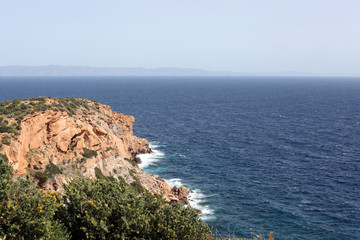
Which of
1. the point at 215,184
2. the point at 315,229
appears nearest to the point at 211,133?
the point at 215,184

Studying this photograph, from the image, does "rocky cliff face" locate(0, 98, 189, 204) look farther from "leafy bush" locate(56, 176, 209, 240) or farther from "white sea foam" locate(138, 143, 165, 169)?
"leafy bush" locate(56, 176, 209, 240)

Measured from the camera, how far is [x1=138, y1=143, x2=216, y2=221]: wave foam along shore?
2239 inches

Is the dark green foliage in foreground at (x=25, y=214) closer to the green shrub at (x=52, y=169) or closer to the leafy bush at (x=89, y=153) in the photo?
the green shrub at (x=52, y=169)

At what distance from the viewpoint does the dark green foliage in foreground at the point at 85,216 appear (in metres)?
21.7

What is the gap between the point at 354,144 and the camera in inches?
3861

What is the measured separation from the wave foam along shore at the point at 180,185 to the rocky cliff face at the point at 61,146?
86.1 inches

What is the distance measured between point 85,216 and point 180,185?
152 ft

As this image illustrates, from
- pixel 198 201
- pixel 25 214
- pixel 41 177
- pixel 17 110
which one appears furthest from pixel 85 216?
pixel 198 201

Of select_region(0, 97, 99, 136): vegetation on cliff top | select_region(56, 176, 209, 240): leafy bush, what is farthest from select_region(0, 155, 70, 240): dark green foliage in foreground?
select_region(0, 97, 99, 136): vegetation on cliff top

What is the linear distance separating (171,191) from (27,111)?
33.7m

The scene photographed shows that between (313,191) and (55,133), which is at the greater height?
(55,133)

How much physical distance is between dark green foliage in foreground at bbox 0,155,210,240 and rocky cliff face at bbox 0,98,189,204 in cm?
1399

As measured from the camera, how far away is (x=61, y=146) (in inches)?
1889

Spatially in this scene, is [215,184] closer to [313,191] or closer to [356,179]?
[313,191]
